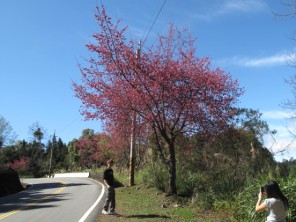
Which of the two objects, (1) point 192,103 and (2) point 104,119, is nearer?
(1) point 192,103

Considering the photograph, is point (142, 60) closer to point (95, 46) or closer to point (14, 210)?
point (95, 46)

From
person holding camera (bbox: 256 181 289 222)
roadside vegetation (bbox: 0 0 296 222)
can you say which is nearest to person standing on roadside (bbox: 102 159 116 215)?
roadside vegetation (bbox: 0 0 296 222)

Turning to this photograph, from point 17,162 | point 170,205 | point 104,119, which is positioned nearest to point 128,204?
point 170,205

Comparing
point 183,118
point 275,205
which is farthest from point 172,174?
point 275,205

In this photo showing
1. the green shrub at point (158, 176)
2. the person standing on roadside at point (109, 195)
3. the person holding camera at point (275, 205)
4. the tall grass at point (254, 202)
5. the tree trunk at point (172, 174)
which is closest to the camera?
the person holding camera at point (275, 205)

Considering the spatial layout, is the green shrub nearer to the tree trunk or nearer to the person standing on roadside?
the tree trunk

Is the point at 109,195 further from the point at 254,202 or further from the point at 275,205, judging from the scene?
the point at 275,205

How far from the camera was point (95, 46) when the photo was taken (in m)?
14.6

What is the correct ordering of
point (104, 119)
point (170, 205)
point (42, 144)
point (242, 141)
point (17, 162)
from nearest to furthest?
point (170, 205)
point (104, 119)
point (242, 141)
point (17, 162)
point (42, 144)

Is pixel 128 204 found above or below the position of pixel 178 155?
below

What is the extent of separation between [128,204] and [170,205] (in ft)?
6.92

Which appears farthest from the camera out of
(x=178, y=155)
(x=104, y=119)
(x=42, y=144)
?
(x=42, y=144)

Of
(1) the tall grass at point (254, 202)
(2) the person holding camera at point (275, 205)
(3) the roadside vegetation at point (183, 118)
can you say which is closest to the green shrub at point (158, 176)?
(3) the roadside vegetation at point (183, 118)

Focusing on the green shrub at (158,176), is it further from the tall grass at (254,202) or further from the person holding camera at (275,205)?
the person holding camera at (275,205)
